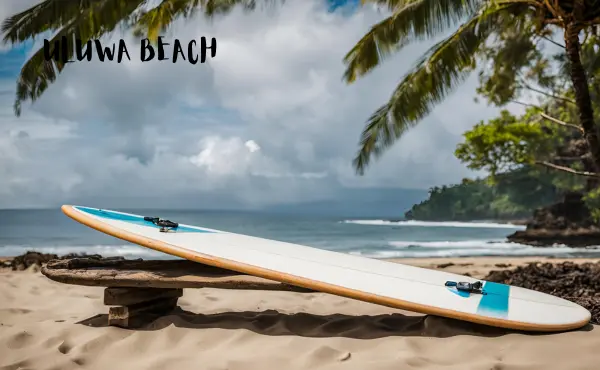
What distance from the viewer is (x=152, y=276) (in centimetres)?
278

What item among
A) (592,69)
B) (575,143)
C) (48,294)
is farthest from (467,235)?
(48,294)

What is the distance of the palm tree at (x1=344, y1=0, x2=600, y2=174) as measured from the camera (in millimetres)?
4828

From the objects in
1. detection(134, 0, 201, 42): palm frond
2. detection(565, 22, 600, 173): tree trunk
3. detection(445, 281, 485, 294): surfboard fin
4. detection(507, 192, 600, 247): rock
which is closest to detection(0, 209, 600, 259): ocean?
detection(507, 192, 600, 247): rock

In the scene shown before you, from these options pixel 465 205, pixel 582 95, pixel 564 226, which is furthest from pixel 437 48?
pixel 465 205

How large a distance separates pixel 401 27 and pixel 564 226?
67.1 ft

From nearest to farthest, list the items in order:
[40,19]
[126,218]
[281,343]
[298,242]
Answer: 1. [281,343]
2. [126,218]
3. [40,19]
4. [298,242]

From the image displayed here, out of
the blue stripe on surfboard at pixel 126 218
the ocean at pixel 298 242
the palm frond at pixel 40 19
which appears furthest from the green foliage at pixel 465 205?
the blue stripe on surfboard at pixel 126 218

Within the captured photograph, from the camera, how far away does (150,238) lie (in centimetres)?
288

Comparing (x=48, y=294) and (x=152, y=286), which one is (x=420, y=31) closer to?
(x=152, y=286)

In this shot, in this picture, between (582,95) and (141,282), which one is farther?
(582,95)

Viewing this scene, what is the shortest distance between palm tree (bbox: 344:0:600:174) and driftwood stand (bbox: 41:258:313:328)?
2956mm

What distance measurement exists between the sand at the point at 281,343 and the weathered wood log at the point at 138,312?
0.25 feet

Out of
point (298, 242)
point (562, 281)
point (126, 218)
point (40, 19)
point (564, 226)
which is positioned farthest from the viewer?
point (564, 226)

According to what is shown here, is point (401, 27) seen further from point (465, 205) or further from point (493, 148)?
point (465, 205)
